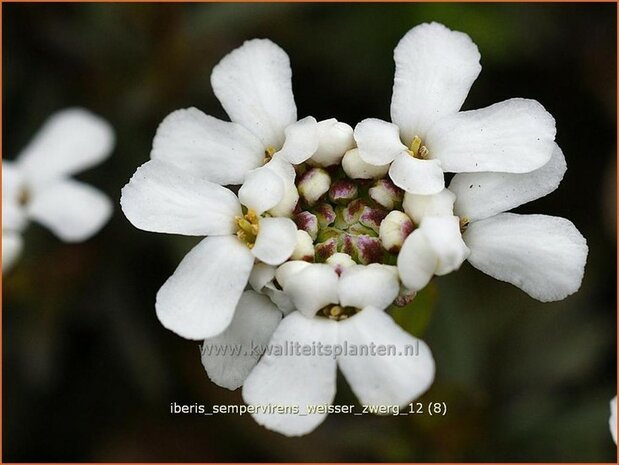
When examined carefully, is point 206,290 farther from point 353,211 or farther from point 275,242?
point 353,211

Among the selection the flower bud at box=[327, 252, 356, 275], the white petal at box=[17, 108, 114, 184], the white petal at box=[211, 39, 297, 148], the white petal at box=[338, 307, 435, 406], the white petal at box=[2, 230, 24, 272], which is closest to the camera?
the white petal at box=[338, 307, 435, 406]

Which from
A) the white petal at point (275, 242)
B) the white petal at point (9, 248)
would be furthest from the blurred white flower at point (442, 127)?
the white petal at point (9, 248)

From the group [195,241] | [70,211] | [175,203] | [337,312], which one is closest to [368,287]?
[337,312]

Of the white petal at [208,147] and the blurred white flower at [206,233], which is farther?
the white petal at [208,147]

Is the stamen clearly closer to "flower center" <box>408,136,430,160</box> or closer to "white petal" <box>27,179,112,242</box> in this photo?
"flower center" <box>408,136,430,160</box>

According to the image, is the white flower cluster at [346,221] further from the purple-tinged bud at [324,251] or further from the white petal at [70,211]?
the white petal at [70,211]

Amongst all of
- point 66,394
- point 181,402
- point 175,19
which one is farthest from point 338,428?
point 175,19

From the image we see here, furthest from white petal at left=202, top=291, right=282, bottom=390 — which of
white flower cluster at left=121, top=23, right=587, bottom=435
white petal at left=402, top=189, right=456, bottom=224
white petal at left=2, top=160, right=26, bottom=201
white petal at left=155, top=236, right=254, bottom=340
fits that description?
white petal at left=2, top=160, right=26, bottom=201
